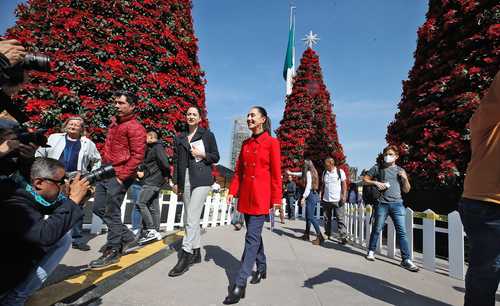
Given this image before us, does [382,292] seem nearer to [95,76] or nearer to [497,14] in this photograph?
[497,14]

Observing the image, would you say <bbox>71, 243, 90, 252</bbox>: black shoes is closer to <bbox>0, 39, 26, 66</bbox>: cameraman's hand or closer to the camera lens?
the camera lens

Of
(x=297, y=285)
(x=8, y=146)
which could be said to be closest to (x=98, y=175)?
(x=8, y=146)

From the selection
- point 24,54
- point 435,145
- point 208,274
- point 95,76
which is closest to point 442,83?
point 435,145

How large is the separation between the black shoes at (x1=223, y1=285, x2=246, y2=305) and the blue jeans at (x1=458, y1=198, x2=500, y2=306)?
68.9 inches

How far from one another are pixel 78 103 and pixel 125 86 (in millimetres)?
1602

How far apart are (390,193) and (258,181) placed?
298cm

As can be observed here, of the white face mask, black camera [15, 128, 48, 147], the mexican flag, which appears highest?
the mexican flag

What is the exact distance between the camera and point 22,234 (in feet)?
5.30

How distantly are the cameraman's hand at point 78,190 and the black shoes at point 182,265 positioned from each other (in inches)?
63.6

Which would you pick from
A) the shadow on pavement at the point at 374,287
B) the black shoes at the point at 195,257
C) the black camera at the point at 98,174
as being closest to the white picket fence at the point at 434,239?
the shadow on pavement at the point at 374,287

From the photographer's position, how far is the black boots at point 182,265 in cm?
325

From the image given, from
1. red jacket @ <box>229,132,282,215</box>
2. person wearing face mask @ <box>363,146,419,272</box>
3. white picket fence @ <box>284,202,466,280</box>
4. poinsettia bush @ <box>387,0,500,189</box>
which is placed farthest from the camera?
poinsettia bush @ <box>387,0,500,189</box>

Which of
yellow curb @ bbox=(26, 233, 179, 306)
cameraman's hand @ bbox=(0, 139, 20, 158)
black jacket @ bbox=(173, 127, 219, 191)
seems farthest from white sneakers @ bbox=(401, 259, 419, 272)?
cameraman's hand @ bbox=(0, 139, 20, 158)

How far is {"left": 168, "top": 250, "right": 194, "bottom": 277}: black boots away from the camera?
10.7ft
